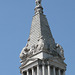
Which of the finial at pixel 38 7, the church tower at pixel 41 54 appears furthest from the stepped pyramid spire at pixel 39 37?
the finial at pixel 38 7

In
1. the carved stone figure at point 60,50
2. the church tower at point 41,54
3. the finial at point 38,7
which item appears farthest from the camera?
the finial at point 38,7

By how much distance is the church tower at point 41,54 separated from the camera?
4603 centimetres

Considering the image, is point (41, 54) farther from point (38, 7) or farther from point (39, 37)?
point (38, 7)

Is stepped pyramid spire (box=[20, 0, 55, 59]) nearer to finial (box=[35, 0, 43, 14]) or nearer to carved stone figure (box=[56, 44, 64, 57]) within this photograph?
finial (box=[35, 0, 43, 14])

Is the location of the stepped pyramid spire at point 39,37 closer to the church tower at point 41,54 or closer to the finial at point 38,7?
the church tower at point 41,54

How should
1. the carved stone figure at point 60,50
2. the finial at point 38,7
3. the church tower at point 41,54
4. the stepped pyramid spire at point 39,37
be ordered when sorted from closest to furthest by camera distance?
1. the church tower at point 41,54
2. the stepped pyramid spire at point 39,37
3. the carved stone figure at point 60,50
4. the finial at point 38,7

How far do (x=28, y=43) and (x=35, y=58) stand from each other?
460cm

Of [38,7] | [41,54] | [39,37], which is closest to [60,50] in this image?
[39,37]

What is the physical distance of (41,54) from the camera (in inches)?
1839

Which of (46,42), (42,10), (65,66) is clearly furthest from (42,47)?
(42,10)

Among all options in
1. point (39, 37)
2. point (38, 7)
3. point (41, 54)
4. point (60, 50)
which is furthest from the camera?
point (38, 7)

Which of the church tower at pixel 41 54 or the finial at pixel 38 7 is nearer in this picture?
the church tower at pixel 41 54

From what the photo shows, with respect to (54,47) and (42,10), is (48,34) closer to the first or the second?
(54,47)

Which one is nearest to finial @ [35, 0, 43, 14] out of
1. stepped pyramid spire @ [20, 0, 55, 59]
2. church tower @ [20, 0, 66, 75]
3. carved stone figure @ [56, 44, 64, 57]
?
stepped pyramid spire @ [20, 0, 55, 59]
